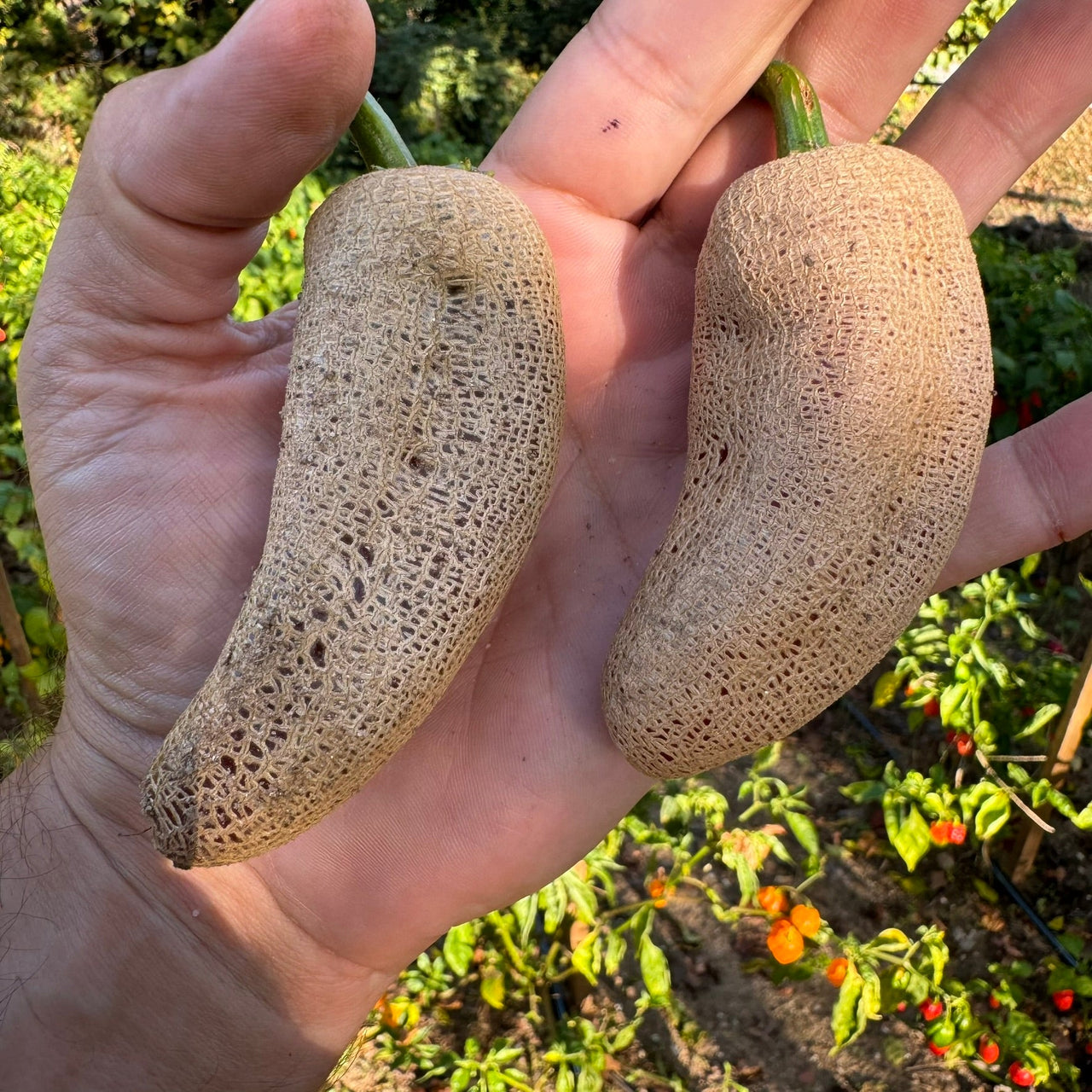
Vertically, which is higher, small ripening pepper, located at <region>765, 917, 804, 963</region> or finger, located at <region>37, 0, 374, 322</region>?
finger, located at <region>37, 0, 374, 322</region>

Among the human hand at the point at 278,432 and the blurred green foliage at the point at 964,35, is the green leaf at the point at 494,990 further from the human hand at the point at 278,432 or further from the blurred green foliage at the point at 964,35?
the blurred green foliage at the point at 964,35

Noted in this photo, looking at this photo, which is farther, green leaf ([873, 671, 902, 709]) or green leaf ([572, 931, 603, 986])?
green leaf ([873, 671, 902, 709])

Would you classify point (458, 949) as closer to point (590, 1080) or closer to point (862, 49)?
point (590, 1080)

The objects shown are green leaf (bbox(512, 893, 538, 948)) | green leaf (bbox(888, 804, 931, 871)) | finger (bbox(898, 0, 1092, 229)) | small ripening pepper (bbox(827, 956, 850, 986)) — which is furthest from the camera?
green leaf (bbox(888, 804, 931, 871))

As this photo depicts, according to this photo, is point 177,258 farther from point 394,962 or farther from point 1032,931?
point 1032,931

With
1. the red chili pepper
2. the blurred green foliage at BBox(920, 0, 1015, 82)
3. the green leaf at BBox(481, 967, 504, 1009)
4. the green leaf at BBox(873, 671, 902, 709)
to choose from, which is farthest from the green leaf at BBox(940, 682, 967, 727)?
the blurred green foliage at BBox(920, 0, 1015, 82)

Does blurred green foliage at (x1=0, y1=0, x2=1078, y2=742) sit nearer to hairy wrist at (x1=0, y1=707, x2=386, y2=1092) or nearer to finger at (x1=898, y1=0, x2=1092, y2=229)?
finger at (x1=898, y1=0, x2=1092, y2=229)

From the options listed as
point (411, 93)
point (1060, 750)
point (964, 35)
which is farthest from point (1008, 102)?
point (964, 35)
